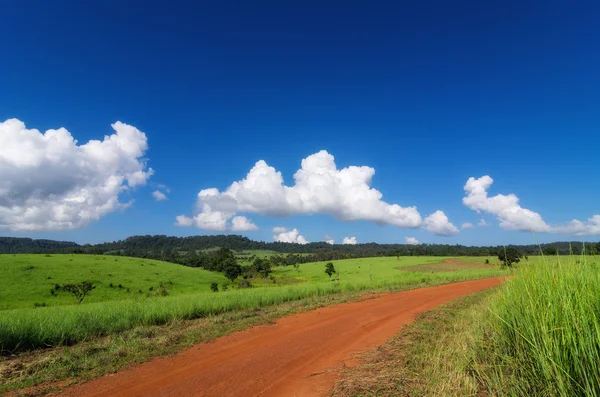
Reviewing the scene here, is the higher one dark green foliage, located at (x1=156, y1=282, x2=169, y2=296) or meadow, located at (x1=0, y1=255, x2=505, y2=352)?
meadow, located at (x1=0, y1=255, x2=505, y2=352)

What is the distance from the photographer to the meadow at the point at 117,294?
10.6 metres

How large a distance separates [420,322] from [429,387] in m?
8.16

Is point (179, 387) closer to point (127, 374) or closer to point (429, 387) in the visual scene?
point (127, 374)

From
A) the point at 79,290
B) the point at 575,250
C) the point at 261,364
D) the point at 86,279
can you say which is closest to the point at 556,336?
the point at 575,250

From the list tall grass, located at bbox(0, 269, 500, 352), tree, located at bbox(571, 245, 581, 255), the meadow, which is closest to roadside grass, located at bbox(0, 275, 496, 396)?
tall grass, located at bbox(0, 269, 500, 352)

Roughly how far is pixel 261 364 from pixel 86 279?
192ft

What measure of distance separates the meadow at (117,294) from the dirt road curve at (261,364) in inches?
181

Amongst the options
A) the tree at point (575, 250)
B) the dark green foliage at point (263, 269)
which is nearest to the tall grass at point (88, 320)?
the tree at point (575, 250)

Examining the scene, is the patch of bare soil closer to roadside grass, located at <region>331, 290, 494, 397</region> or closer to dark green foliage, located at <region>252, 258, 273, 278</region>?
dark green foliage, located at <region>252, 258, 273, 278</region>

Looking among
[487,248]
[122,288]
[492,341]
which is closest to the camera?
[492,341]

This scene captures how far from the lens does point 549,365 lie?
354 centimetres

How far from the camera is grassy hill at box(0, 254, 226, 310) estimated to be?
4403 centimetres

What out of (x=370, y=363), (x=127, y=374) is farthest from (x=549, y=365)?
(x=127, y=374)

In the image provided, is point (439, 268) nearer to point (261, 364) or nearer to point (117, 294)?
point (117, 294)
